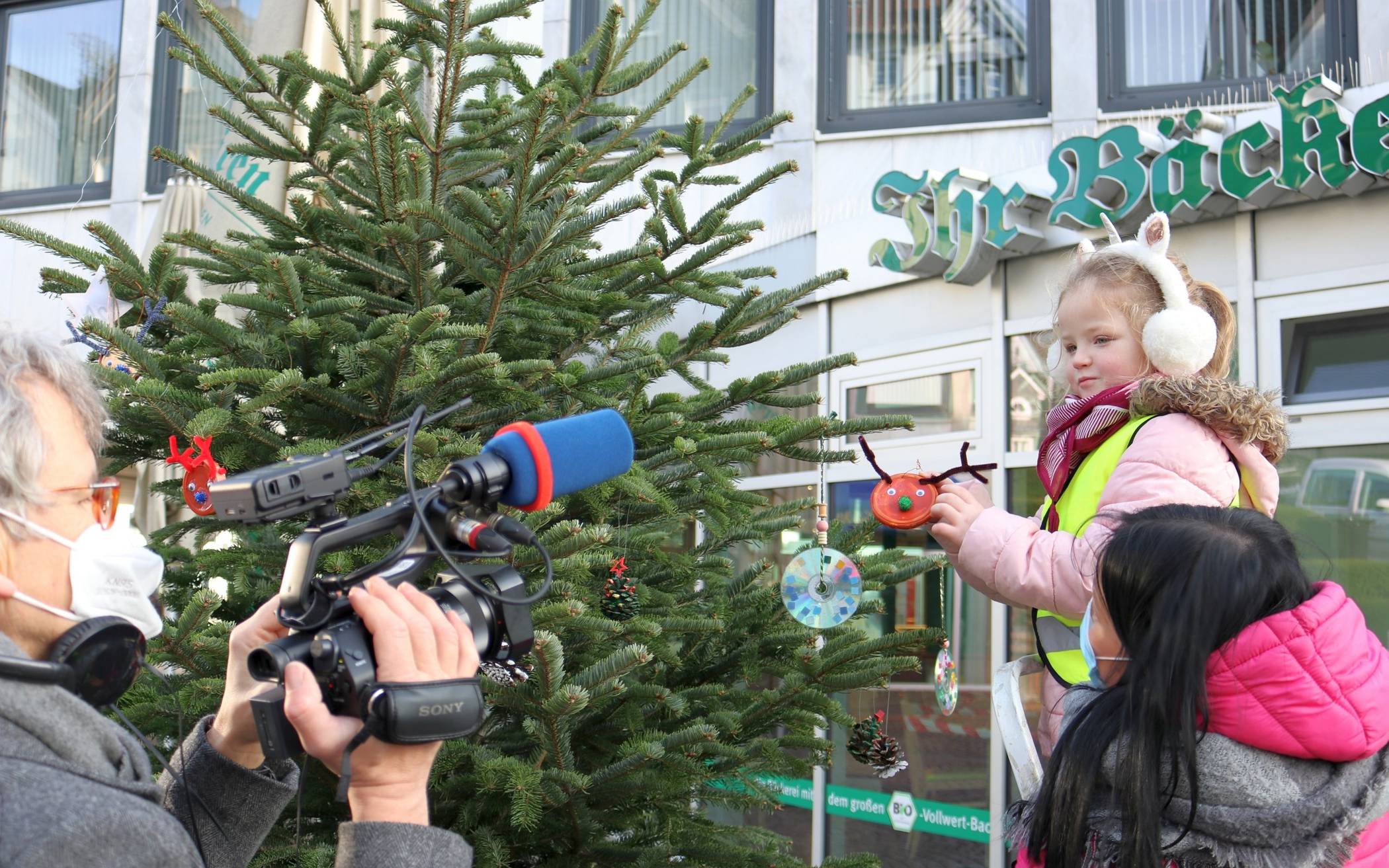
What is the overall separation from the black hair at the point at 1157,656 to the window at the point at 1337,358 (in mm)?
3787

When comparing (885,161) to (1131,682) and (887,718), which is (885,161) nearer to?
(887,718)

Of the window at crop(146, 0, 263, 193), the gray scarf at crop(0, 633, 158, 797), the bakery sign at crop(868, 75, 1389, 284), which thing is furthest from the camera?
the window at crop(146, 0, 263, 193)

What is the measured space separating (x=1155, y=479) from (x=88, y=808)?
5.69 feet

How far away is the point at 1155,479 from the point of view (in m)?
2.10

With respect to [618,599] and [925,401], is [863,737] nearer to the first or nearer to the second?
[618,599]

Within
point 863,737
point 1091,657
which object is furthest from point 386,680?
point 863,737

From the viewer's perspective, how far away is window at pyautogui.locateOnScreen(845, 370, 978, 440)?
649 centimetres

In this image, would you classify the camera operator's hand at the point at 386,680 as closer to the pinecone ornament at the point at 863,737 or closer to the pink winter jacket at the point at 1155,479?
the pink winter jacket at the point at 1155,479

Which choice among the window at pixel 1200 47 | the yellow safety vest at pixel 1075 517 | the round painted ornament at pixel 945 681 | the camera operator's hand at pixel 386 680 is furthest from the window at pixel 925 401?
the camera operator's hand at pixel 386 680

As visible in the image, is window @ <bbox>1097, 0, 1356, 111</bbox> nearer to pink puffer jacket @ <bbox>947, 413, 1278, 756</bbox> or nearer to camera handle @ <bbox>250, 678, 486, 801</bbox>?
pink puffer jacket @ <bbox>947, 413, 1278, 756</bbox>

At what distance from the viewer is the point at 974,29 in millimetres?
7512

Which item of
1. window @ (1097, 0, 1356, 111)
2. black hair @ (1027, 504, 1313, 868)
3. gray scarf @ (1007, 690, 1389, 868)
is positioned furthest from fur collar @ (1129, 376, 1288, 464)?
window @ (1097, 0, 1356, 111)

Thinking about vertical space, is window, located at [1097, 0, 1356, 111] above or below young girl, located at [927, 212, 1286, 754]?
above

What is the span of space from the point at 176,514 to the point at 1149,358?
407 centimetres
